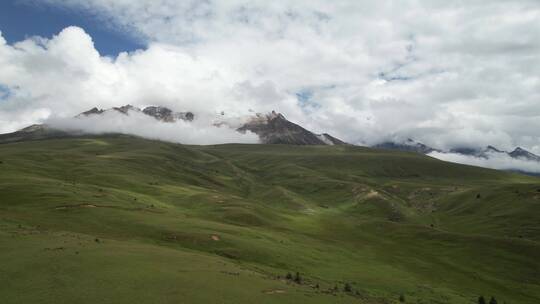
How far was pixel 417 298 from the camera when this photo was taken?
66.1 metres

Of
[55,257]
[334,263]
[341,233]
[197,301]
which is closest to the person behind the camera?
[197,301]

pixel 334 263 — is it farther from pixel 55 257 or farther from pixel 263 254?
pixel 55 257

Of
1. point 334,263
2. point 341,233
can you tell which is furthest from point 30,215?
point 341,233

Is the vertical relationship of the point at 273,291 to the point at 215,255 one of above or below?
above

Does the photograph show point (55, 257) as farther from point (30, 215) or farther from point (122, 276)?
point (30, 215)

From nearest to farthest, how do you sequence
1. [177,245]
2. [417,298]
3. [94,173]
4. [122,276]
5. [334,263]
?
[122,276], [417,298], [177,245], [334,263], [94,173]

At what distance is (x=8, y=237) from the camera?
56562mm

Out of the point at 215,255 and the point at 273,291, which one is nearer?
the point at 273,291

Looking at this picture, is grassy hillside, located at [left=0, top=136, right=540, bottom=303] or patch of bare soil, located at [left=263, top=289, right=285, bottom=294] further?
patch of bare soil, located at [left=263, top=289, right=285, bottom=294]

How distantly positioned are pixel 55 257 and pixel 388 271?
200 feet

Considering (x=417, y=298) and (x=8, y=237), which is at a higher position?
(x=8, y=237)

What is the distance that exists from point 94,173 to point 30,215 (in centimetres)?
10818

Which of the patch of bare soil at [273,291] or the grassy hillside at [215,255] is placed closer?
the grassy hillside at [215,255]

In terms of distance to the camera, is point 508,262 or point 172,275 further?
point 508,262
